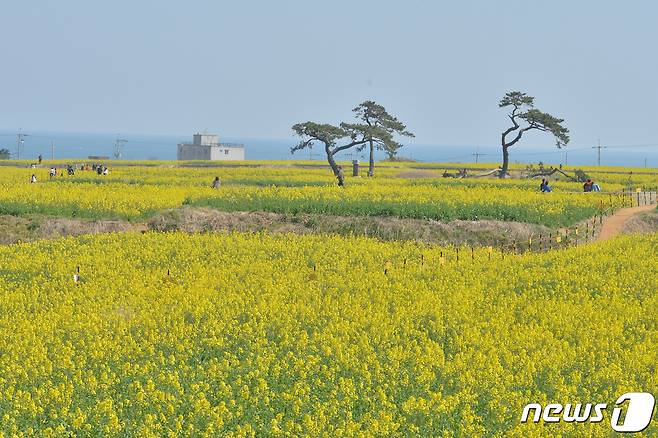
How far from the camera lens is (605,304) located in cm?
2031

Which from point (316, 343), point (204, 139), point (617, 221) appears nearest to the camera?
point (316, 343)

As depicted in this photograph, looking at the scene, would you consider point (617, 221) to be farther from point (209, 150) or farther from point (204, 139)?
point (204, 139)

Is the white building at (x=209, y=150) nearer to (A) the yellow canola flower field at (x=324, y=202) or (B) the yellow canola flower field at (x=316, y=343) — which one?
(A) the yellow canola flower field at (x=324, y=202)

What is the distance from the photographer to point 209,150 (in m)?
135

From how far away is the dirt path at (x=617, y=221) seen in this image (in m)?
36.7

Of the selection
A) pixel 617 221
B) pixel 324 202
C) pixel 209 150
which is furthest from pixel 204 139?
pixel 617 221

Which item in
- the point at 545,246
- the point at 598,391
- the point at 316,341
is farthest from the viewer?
the point at 545,246

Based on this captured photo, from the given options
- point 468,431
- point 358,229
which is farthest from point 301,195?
point 468,431

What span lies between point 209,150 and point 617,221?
102 m

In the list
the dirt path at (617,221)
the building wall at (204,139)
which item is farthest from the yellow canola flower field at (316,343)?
the building wall at (204,139)

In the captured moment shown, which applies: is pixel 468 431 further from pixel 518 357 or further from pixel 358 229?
pixel 358 229

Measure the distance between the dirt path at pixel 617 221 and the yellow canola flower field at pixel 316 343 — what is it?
10.4m

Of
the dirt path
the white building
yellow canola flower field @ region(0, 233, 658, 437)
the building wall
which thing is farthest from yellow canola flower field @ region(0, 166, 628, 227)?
the building wall

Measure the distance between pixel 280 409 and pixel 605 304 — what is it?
1055 centimetres
